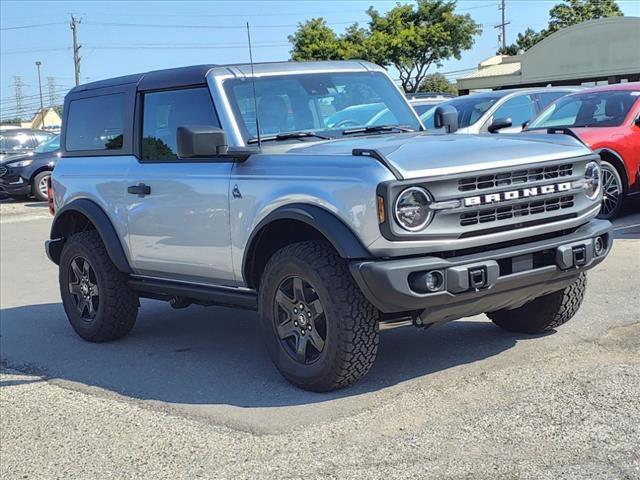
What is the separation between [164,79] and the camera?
630 cm

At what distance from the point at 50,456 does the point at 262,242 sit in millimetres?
1777

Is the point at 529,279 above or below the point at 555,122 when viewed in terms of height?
below

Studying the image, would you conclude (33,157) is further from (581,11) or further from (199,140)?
(581,11)

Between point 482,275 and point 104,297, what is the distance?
3.31 m

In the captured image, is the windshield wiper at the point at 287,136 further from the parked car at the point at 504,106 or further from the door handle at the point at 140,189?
the parked car at the point at 504,106

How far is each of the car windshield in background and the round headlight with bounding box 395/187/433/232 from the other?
6.90 metres

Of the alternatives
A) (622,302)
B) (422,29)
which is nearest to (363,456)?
(622,302)

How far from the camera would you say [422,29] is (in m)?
41.2

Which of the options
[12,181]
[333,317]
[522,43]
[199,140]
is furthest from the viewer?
[522,43]

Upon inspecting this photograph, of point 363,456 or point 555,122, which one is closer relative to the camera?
point 363,456

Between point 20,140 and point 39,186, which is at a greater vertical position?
point 20,140

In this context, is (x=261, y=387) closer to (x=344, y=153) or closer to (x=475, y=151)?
(x=344, y=153)

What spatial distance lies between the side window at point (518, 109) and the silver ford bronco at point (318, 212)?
19.8ft

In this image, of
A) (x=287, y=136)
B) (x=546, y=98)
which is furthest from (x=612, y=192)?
(x=287, y=136)
